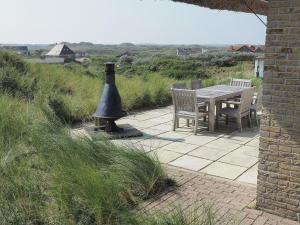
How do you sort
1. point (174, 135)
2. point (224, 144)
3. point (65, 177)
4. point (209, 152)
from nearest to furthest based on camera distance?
1. point (65, 177)
2. point (209, 152)
3. point (224, 144)
4. point (174, 135)

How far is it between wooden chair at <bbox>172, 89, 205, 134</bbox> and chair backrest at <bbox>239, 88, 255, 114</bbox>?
0.89 m

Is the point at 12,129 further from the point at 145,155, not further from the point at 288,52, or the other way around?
the point at 288,52

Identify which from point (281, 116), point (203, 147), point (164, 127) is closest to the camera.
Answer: point (281, 116)

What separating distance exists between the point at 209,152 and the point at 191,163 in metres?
0.67

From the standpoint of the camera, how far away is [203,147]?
6617 millimetres

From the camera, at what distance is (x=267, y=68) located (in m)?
3.92

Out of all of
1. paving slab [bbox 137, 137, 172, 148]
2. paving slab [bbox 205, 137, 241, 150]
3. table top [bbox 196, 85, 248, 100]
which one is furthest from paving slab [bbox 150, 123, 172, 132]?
paving slab [bbox 205, 137, 241, 150]

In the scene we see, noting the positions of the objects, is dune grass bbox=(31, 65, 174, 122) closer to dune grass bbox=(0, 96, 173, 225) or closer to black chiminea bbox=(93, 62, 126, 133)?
black chiminea bbox=(93, 62, 126, 133)

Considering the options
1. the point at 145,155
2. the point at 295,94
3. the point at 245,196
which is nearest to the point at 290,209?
the point at 245,196

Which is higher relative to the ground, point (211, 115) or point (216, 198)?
point (211, 115)

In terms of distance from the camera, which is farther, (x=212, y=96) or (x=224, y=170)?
(x=212, y=96)

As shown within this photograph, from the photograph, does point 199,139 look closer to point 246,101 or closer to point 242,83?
point 246,101

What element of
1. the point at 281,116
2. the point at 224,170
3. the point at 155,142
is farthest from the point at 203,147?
the point at 281,116

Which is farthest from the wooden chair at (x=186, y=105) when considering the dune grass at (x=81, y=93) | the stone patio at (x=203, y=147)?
the dune grass at (x=81, y=93)
